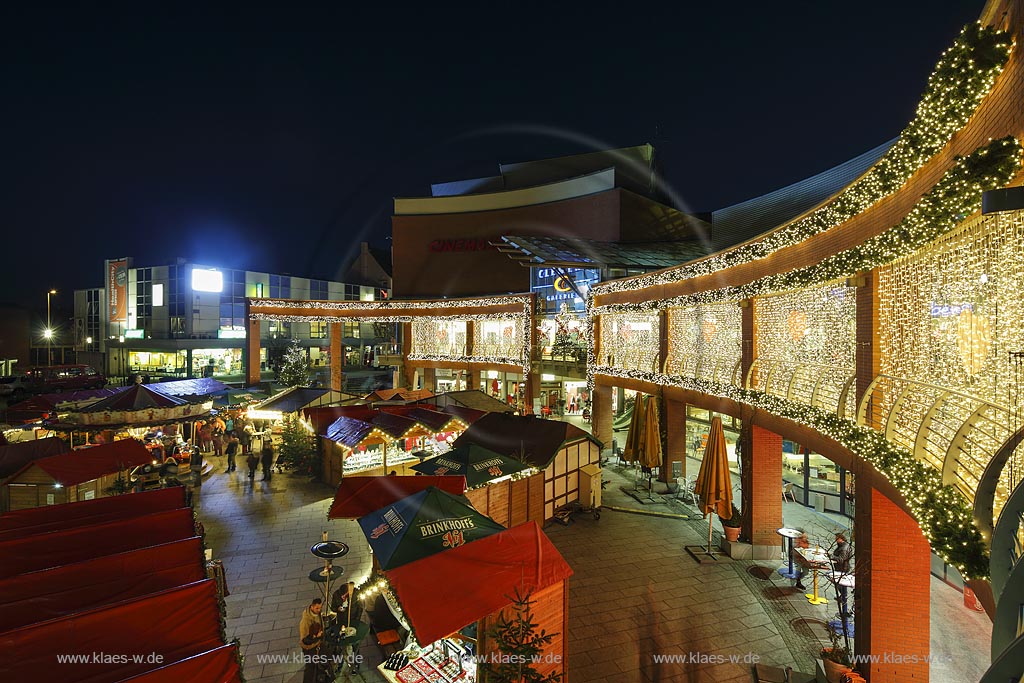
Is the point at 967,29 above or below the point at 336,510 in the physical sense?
above

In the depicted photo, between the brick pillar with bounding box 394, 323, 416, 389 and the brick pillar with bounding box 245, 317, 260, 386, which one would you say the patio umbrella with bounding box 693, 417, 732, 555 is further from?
the brick pillar with bounding box 245, 317, 260, 386

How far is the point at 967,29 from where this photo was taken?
3.79m

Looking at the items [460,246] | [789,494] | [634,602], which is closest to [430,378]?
[460,246]

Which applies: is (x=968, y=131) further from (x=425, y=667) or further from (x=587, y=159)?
(x=587, y=159)

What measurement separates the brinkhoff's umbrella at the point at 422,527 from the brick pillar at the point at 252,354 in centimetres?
2487

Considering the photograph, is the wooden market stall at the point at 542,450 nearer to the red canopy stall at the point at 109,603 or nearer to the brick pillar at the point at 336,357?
the red canopy stall at the point at 109,603

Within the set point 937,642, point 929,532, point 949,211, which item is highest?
point 949,211

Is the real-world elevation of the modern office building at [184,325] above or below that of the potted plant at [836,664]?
above

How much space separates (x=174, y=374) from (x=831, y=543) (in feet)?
153

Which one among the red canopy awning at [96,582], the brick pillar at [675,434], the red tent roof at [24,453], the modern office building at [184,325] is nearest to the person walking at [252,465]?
the red tent roof at [24,453]

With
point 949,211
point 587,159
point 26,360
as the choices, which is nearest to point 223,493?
point 949,211

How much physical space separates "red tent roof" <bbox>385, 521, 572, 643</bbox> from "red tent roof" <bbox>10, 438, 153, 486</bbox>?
10.9 meters

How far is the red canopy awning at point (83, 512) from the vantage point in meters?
7.59

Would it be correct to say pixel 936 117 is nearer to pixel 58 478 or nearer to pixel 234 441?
pixel 58 478
